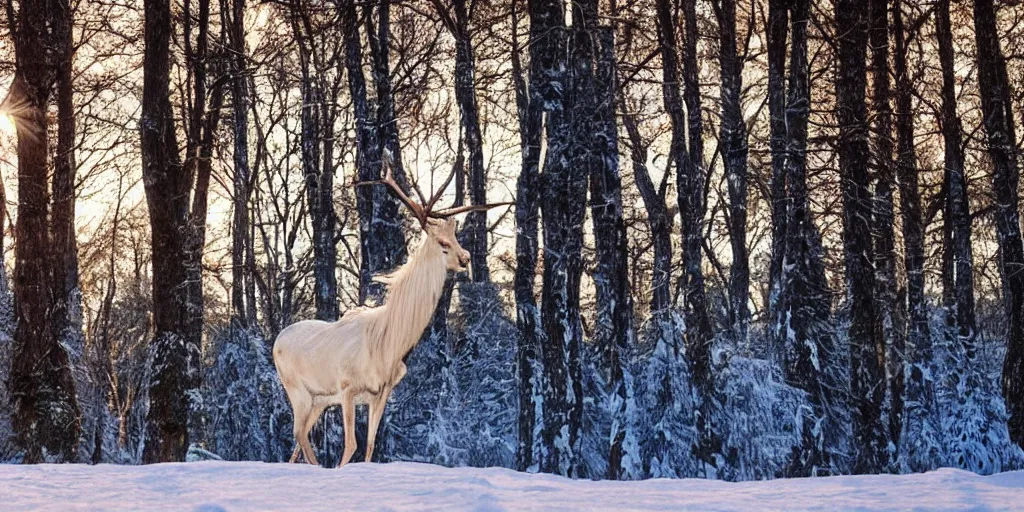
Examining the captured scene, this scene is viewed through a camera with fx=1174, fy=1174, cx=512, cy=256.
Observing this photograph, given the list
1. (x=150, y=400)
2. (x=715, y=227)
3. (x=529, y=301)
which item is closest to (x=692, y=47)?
(x=529, y=301)

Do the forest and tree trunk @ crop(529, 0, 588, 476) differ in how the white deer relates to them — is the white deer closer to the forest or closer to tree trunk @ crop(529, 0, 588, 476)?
the forest

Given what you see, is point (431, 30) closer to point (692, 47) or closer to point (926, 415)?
point (692, 47)

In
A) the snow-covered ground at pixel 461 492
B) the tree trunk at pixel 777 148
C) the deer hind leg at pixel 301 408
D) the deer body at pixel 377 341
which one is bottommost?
the snow-covered ground at pixel 461 492

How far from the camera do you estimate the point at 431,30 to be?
2519 cm

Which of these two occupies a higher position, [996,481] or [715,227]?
[715,227]

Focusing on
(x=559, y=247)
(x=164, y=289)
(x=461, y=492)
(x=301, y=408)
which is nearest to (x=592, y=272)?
(x=559, y=247)

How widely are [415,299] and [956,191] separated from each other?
12341 mm

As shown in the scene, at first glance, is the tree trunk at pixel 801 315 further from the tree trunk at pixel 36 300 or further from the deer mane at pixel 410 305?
the tree trunk at pixel 36 300

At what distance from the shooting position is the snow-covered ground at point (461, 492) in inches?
183

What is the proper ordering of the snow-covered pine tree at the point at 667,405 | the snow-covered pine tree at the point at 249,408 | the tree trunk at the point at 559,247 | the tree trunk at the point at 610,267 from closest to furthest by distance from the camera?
the tree trunk at the point at 559,247
the tree trunk at the point at 610,267
the snow-covered pine tree at the point at 667,405
the snow-covered pine tree at the point at 249,408

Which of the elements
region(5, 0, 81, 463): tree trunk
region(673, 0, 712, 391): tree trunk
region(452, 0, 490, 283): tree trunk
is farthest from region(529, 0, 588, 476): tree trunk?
region(5, 0, 81, 463): tree trunk

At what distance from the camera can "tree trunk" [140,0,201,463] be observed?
42.4 ft

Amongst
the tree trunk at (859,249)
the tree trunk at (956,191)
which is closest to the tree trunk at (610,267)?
the tree trunk at (859,249)

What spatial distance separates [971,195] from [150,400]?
16.9 metres
